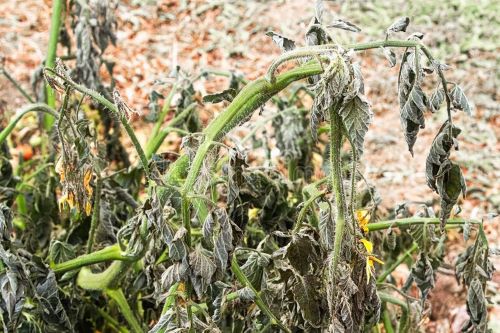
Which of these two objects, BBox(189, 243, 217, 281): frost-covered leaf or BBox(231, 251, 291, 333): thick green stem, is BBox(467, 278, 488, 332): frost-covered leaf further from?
BBox(189, 243, 217, 281): frost-covered leaf

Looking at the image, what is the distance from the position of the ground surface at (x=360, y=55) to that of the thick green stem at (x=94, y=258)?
216 cm

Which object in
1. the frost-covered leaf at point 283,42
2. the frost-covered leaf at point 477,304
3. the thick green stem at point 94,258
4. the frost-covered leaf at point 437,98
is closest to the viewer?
the frost-covered leaf at point 437,98

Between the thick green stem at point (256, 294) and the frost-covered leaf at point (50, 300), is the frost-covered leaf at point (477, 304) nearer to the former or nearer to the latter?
the thick green stem at point (256, 294)

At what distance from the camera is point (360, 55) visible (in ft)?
16.7

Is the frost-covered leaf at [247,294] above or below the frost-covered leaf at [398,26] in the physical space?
below

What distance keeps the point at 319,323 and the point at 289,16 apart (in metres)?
4.06

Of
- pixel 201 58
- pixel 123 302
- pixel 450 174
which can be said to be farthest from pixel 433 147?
pixel 201 58

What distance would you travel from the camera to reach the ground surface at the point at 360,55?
4188mm

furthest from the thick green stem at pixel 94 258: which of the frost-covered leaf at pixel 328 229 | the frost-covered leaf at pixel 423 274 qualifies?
the frost-covered leaf at pixel 423 274

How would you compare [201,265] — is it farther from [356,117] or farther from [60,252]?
[60,252]

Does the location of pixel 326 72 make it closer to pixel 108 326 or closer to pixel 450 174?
pixel 450 174

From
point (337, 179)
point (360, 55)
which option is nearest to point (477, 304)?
point (337, 179)

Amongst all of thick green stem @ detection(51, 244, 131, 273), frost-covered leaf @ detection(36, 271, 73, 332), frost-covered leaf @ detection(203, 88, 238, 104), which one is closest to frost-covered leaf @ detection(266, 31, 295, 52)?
frost-covered leaf @ detection(203, 88, 238, 104)

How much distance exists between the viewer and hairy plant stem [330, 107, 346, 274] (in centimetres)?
133
